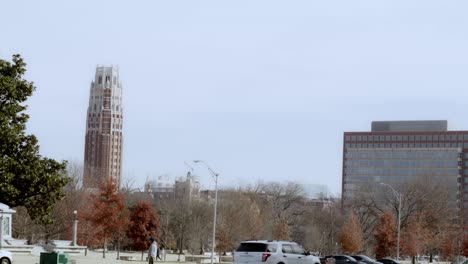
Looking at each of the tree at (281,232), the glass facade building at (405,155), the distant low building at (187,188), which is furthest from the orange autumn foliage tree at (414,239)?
the glass facade building at (405,155)

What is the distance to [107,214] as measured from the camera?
227 feet

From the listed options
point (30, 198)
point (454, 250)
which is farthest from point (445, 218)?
point (30, 198)

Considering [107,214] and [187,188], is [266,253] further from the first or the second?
[187,188]

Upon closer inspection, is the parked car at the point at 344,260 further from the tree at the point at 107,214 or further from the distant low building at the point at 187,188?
the distant low building at the point at 187,188

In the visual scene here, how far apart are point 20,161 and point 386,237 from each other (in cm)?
5488

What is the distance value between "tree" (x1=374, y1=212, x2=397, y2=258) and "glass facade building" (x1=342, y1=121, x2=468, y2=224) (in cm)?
9810

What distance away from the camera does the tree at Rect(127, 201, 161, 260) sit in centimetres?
7250

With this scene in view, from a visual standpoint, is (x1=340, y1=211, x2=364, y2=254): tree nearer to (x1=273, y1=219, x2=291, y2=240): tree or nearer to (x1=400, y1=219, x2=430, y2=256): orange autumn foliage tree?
(x1=400, y1=219, x2=430, y2=256): orange autumn foliage tree

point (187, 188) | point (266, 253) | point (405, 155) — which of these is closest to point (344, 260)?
point (266, 253)

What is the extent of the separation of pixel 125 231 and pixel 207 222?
65.1ft

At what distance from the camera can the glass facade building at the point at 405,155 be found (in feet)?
608

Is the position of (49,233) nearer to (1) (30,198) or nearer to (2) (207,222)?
(2) (207,222)

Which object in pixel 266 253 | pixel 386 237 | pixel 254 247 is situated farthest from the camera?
pixel 386 237

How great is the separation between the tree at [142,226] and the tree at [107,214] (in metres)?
1.68
